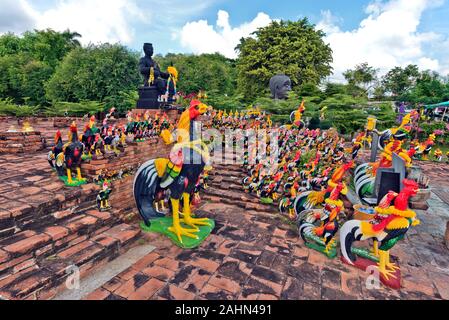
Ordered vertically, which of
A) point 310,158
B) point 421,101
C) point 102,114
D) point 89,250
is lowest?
point 89,250

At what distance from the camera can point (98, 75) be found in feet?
55.0

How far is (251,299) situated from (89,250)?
2.50m

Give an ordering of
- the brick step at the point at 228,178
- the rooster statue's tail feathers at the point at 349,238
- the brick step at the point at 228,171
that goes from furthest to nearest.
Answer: the brick step at the point at 228,171
the brick step at the point at 228,178
the rooster statue's tail feathers at the point at 349,238

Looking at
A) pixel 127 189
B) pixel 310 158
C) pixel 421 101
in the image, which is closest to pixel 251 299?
pixel 127 189

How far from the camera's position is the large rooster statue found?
4.21m

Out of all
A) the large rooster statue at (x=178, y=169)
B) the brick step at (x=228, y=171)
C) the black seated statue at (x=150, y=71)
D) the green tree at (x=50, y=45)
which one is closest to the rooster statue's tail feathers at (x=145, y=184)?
the large rooster statue at (x=178, y=169)

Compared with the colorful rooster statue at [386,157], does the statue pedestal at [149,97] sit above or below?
above

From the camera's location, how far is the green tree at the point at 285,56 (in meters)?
18.8

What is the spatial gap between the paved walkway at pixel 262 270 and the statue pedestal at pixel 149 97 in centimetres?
527

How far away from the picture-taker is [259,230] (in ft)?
16.2

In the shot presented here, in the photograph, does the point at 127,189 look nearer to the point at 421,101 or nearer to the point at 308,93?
the point at 308,93

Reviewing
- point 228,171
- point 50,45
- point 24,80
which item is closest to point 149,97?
point 228,171

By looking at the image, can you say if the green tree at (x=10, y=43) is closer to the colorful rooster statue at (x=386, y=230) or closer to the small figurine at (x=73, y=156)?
the small figurine at (x=73, y=156)

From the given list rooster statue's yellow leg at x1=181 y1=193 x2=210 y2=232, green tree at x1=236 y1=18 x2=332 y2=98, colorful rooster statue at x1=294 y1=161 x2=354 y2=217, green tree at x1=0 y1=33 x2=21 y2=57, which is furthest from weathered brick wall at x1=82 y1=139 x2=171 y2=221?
green tree at x1=0 y1=33 x2=21 y2=57
